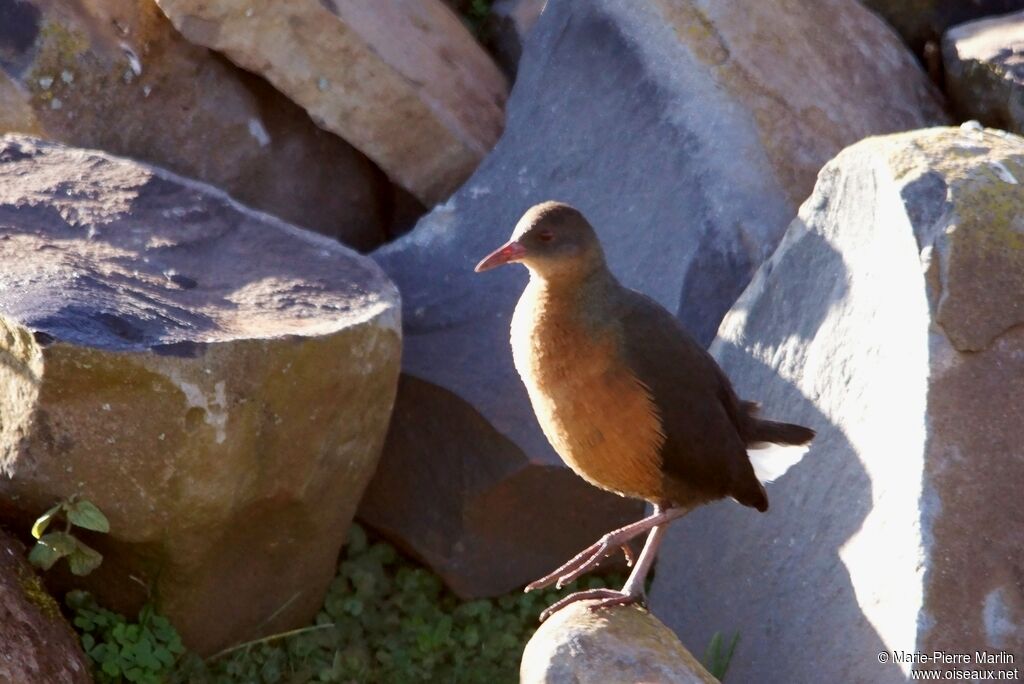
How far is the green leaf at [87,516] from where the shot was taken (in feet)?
13.5

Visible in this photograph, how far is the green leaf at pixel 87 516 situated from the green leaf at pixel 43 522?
0.05m

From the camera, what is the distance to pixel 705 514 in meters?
4.88

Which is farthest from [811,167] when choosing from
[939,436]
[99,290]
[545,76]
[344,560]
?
[99,290]

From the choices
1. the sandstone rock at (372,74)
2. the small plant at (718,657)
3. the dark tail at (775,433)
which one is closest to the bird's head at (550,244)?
the dark tail at (775,433)

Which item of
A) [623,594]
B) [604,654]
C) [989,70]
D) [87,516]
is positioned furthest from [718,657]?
[989,70]

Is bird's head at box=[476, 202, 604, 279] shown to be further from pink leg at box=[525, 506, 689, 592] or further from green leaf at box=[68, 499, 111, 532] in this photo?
green leaf at box=[68, 499, 111, 532]

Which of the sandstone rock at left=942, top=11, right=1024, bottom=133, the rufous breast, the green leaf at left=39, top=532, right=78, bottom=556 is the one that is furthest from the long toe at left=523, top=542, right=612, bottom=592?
the sandstone rock at left=942, top=11, right=1024, bottom=133

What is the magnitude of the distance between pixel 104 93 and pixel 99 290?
69.6 inches

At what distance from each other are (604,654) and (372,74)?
306 cm

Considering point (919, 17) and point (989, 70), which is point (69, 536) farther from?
point (919, 17)

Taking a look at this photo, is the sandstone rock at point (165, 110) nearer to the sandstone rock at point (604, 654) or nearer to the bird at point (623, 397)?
the bird at point (623, 397)

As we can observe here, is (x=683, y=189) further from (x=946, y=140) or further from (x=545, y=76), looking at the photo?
(x=946, y=140)

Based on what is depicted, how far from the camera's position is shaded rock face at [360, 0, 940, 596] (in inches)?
205

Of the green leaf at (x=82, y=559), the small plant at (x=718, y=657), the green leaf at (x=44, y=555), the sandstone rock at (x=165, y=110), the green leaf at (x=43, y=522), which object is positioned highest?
the sandstone rock at (x=165, y=110)
